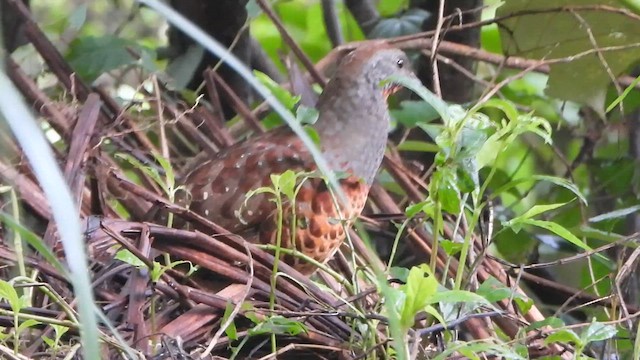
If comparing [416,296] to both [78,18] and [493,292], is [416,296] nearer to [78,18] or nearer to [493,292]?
[493,292]

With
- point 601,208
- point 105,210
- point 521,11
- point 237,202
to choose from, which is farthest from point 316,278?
point 601,208

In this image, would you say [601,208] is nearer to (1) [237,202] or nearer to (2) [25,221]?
(1) [237,202]

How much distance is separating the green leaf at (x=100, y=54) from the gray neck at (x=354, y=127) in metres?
0.35

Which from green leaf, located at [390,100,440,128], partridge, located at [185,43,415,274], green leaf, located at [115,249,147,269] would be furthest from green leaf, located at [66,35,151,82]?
green leaf, located at [115,249,147,269]

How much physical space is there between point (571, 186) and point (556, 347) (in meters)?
0.19

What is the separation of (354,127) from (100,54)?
0.46m

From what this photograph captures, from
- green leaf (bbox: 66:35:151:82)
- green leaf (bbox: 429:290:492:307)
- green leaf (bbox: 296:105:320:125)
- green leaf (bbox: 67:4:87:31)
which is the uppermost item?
green leaf (bbox: 67:4:87:31)

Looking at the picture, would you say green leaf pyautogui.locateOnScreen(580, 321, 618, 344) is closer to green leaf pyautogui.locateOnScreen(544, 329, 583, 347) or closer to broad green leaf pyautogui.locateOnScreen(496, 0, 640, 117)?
green leaf pyautogui.locateOnScreen(544, 329, 583, 347)

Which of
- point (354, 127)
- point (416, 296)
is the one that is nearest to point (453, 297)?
point (416, 296)

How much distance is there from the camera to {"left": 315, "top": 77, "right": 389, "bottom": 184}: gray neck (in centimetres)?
126

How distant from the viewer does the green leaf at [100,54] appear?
1.47 metres

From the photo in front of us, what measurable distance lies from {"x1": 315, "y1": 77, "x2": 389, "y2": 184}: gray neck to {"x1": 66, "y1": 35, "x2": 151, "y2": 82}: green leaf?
1.14ft

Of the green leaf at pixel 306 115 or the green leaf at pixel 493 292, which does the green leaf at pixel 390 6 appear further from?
the green leaf at pixel 493 292

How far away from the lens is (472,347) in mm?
712
